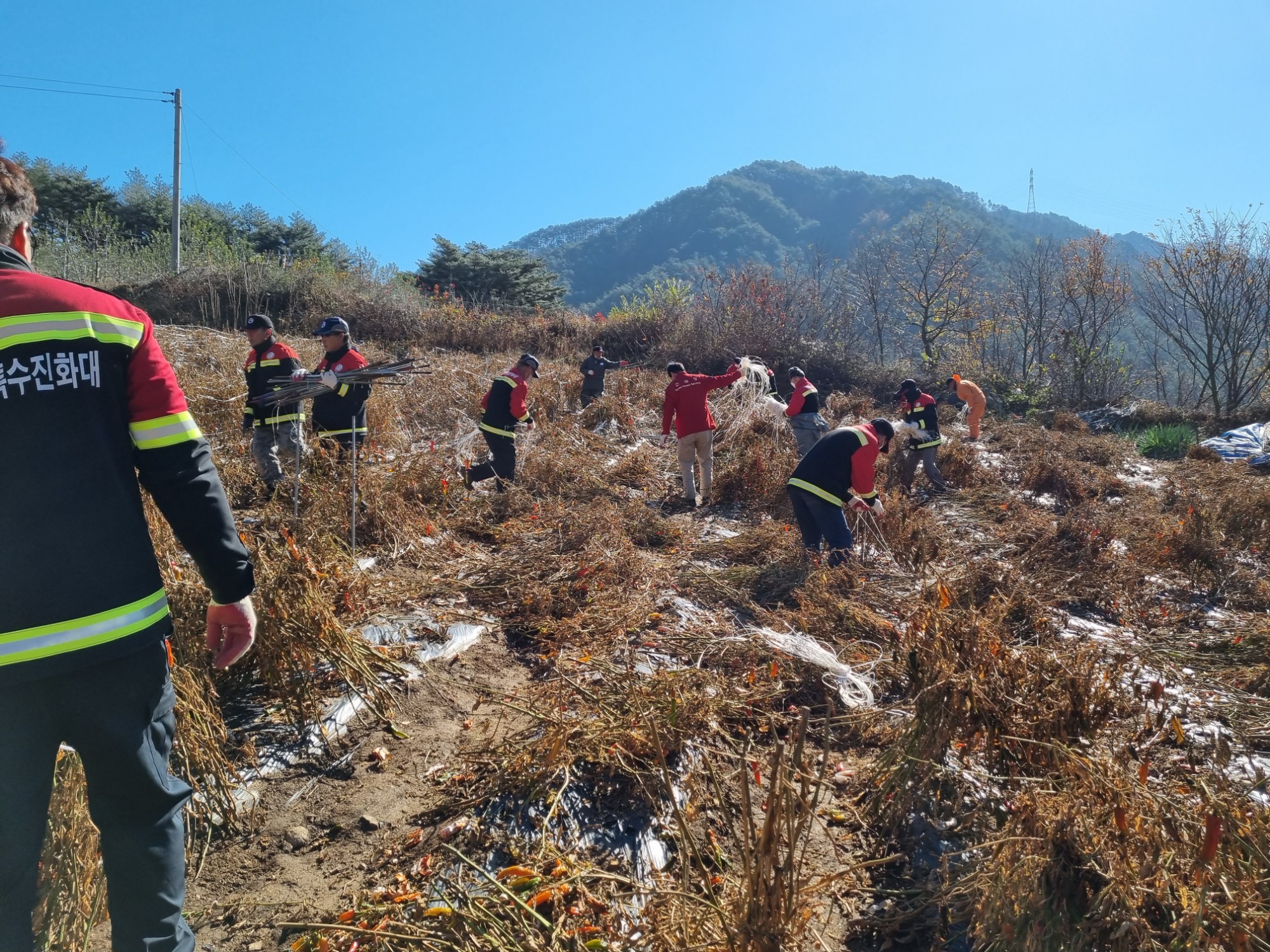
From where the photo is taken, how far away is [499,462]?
7301mm

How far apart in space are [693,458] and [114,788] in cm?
678

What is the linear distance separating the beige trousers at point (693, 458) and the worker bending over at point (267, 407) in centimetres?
400

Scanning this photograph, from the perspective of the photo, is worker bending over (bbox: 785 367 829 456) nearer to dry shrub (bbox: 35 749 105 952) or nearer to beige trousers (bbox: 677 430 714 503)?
beige trousers (bbox: 677 430 714 503)

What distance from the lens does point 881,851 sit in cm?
245

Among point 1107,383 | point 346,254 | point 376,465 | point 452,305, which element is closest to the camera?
point 376,465

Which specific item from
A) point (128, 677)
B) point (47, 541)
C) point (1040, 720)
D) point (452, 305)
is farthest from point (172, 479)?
point (452, 305)

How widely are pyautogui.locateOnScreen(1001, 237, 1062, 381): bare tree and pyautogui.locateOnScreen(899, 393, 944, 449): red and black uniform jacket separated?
12.8 metres

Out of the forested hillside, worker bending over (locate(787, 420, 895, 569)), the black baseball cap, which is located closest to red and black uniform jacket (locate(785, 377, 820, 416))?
worker bending over (locate(787, 420, 895, 569))

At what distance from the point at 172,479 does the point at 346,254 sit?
1079 inches

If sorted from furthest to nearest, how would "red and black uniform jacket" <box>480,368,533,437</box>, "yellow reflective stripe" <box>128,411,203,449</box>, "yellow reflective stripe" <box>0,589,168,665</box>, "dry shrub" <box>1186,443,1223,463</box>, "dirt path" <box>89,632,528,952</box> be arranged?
"dry shrub" <box>1186,443,1223,463</box> → "red and black uniform jacket" <box>480,368,533,437</box> → "dirt path" <box>89,632,528,952</box> → "yellow reflective stripe" <box>128,411,203,449</box> → "yellow reflective stripe" <box>0,589,168,665</box>

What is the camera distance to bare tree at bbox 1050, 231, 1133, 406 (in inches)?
673

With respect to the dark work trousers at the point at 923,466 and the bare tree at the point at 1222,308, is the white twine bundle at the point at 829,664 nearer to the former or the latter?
the dark work trousers at the point at 923,466

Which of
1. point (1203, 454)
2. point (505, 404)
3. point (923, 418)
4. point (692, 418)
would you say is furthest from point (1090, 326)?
point (505, 404)

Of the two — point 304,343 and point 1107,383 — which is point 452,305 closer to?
point 304,343
